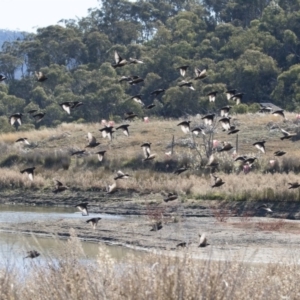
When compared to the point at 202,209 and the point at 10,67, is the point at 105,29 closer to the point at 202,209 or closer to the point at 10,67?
the point at 10,67

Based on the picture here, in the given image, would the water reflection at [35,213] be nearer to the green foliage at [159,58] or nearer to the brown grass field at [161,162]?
the brown grass field at [161,162]

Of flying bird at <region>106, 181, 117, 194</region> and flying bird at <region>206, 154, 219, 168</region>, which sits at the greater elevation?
flying bird at <region>206, 154, 219, 168</region>

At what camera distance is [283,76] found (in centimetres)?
5859

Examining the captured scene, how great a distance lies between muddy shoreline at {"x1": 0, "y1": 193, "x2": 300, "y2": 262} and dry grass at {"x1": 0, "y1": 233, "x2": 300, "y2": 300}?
1090cm

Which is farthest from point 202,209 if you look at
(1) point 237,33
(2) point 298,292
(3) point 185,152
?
(1) point 237,33

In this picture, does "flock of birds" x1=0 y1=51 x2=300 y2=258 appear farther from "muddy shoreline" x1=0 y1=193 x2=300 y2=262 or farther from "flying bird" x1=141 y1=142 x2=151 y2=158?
"muddy shoreline" x1=0 y1=193 x2=300 y2=262

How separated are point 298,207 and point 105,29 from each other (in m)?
60.2

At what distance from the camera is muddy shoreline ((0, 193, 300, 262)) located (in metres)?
21.7

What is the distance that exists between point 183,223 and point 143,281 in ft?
60.4

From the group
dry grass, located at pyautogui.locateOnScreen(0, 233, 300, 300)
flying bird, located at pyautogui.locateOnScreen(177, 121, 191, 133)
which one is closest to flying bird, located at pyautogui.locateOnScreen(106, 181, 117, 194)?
flying bird, located at pyautogui.locateOnScreen(177, 121, 191, 133)

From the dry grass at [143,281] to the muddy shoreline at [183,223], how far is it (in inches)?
429

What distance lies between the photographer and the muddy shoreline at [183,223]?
21688 millimetres

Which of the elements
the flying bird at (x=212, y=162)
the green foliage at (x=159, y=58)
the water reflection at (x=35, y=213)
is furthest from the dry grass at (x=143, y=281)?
the green foliage at (x=159, y=58)

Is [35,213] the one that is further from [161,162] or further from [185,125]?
[185,125]
